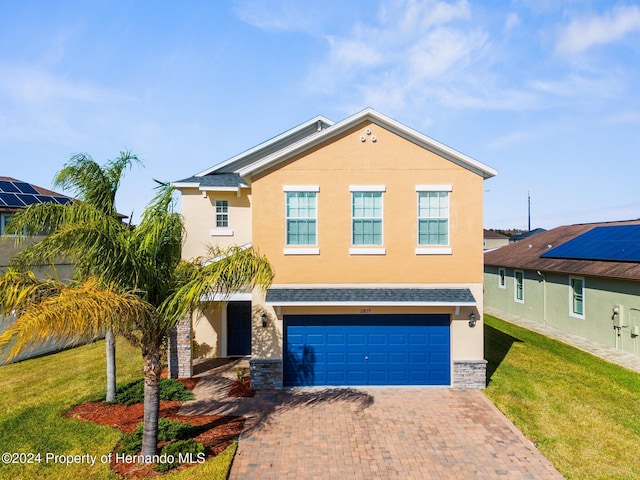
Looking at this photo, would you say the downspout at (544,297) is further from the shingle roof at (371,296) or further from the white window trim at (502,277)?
the shingle roof at (371,296)

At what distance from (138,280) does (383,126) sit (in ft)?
28.5

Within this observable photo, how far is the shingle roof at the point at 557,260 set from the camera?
16.1 metres

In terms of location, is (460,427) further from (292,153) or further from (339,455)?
(292,153)

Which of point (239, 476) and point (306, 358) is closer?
point (239, 476)

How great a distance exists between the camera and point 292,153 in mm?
12117

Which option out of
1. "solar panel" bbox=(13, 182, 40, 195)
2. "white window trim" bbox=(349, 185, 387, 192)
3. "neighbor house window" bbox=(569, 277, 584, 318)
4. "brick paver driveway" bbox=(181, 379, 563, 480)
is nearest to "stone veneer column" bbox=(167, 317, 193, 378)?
"brick paver driveway" bbox=(181, 379, 563, 480)

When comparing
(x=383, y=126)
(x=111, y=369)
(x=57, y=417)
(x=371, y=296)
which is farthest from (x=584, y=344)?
(x=57, y=417)

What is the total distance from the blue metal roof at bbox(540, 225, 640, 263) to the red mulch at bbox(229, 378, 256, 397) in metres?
16.6

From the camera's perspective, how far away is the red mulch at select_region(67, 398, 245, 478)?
8.27 meters

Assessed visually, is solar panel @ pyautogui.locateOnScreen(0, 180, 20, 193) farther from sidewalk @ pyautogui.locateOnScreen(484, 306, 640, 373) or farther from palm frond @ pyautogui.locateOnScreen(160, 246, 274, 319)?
sidewalk @ pyautogui.locateOnScreen(484, 306, 640, 373)

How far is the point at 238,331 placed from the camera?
1530 centimetres

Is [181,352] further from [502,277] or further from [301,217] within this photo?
[502,277]

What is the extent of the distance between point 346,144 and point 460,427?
8748mm

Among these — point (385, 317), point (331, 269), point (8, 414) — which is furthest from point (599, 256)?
point (8, 414)
